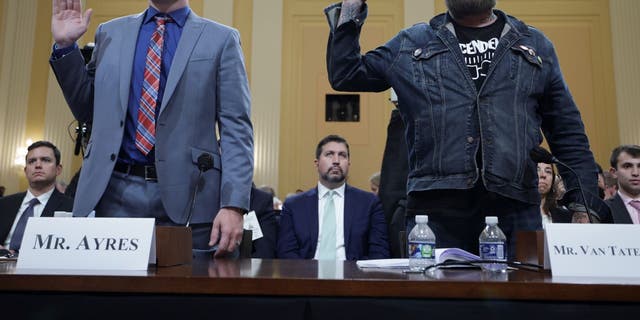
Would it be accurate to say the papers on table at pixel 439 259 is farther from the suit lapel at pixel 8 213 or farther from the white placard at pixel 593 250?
the suit lapel at pixel 8 213

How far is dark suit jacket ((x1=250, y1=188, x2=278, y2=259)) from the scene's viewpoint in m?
3.37

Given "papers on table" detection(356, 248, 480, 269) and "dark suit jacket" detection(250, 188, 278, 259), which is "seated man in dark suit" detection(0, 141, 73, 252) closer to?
"dark suit jacket" detection(250, 188, 278, 259)

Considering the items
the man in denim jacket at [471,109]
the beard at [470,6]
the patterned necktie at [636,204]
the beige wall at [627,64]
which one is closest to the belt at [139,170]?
the man in denim jacket at [471,109]

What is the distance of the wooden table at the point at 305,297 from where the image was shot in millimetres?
839

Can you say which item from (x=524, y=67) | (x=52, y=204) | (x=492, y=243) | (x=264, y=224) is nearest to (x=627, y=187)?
(x=264, y=224)

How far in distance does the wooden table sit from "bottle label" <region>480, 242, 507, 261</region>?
371 mm

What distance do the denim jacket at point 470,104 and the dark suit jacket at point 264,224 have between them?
184 cm

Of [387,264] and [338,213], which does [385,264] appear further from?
[338,213]

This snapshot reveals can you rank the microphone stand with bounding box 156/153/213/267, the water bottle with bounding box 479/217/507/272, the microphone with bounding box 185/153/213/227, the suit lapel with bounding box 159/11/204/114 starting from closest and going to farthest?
the microphone stand with bounding box 156/153/213/267 → the water bottle with bounding box 479/217/507/272 → the microphone with bounding box 185/153/213/227 → the suit lapel with bounding box 159/11/204/114

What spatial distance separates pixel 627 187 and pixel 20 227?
12.3 feet

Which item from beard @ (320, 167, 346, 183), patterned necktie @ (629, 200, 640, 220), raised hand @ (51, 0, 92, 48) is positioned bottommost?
patterned necktie @ (629, 200, 640, 220)

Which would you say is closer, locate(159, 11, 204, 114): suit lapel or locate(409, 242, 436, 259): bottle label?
locate(409, 242, 436, 259): bottle label

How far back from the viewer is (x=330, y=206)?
350 cm

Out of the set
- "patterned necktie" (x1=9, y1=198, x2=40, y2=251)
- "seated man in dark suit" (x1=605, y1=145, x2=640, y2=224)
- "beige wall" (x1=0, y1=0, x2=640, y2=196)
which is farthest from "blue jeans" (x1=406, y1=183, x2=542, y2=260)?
"beige wall" (x1=0, y1=0, x2=640, y2=196)
